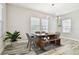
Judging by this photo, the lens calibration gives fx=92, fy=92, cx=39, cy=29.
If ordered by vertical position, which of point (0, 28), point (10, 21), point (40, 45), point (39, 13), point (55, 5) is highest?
point (55, 5)

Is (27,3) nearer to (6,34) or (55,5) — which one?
(55,5)

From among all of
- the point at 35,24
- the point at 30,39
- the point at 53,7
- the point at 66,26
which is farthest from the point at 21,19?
the point at 66,26

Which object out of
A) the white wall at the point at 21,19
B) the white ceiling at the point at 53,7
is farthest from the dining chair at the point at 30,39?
the white ceiling at the point at 53,7

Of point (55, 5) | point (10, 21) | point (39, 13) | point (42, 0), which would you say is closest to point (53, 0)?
point (55, 5)

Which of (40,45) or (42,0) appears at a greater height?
(42,0)

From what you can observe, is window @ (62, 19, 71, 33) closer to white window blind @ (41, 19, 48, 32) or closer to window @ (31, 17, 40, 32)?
white window blind @ (41, 19, 48, 32)

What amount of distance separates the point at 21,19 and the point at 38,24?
0.39 metres

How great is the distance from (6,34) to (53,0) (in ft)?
4.03

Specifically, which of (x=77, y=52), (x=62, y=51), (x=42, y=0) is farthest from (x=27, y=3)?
(x=77, y=52)

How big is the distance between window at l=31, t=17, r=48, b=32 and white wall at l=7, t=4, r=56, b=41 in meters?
0.09

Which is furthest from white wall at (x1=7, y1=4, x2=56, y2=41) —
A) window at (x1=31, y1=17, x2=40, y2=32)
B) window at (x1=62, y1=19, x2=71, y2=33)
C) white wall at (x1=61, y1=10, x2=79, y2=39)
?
white wall at (x1=61, y1=10, x2=79, y2=39)

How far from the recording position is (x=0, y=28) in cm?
192

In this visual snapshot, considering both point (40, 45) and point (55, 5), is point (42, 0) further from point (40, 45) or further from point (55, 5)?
point (40, 45)

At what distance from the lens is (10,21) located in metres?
1.95
